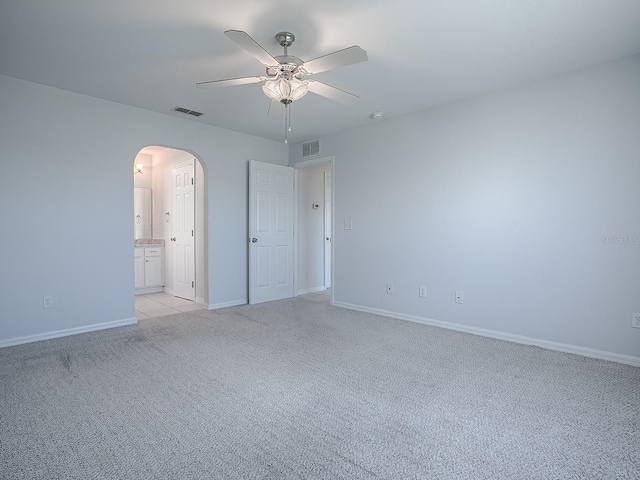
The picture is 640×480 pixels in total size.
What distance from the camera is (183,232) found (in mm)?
5781

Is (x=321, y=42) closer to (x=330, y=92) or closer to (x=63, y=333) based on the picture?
(x=330, y=92)

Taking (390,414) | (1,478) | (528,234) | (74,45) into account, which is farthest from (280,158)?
(1,478)

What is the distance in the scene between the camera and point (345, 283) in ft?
16.5

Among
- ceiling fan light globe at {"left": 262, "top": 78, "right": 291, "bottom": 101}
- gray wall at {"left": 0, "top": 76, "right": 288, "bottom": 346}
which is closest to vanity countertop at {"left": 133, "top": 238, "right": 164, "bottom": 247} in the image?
gray wall at {"left": 0, "top": 76, "right": 288, "bottom": 346}

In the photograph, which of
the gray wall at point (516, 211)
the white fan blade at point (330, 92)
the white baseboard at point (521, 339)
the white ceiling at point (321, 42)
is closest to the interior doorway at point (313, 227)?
the gray wall at point (516, 211)

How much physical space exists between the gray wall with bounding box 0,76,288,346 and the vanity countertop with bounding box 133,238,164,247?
212cm

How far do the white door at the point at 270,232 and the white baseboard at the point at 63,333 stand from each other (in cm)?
170

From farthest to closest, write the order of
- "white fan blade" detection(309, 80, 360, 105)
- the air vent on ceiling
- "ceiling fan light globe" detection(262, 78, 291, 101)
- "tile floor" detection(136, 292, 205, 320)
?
1. "tile floor" detection(136, 292, 205, 320)
2. the air vent on ceiling
3. "white fan blade" detection(309, 80, 360, 105)
4. "ceiling fan light globe" detection(262, 78, 291, 101)

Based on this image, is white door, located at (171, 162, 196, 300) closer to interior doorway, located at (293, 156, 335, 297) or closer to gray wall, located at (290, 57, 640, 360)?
interior doorway, located at (293, 156, 335, 297)

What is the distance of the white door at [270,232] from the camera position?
17.1ft

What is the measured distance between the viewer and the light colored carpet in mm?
1650

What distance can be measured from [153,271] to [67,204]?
9.09 feet

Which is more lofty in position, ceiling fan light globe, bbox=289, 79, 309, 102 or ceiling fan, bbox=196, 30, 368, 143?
ceiling fan, bbox=196, 30, 368, 143

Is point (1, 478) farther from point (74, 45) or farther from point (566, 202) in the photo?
point (566, 202)
